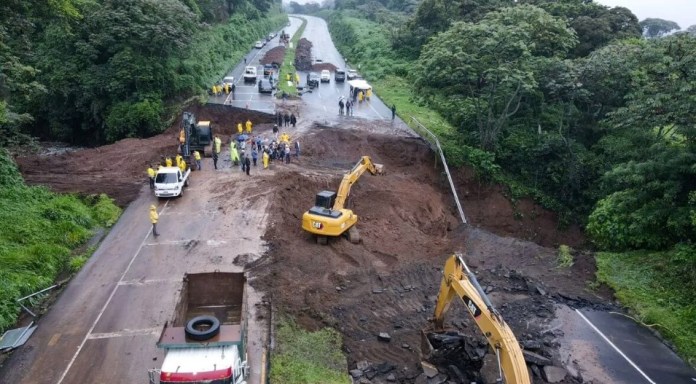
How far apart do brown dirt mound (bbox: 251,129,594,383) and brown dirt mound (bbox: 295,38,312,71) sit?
42.5 metres

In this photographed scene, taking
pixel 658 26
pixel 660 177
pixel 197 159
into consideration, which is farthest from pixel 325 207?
pixel 658 26

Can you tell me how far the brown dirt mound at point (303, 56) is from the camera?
75.9 meters

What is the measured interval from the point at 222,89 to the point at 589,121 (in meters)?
34.5

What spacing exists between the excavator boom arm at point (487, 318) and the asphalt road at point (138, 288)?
19.8ft

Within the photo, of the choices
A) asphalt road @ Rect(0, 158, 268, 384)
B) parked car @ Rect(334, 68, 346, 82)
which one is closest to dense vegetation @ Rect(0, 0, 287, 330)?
asphalt road @ Rect(0, 158, 268, 384)

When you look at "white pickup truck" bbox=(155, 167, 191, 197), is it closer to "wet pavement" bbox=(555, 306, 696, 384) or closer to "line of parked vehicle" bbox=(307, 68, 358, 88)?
"wet pavement" bbox=(555, 306, 696, 384)

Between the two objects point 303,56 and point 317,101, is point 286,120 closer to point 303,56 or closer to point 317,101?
point 317,101

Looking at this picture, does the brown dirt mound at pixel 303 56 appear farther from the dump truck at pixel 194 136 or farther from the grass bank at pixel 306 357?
the grass bank at pixel 306 357

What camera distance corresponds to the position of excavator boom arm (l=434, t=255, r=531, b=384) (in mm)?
12180

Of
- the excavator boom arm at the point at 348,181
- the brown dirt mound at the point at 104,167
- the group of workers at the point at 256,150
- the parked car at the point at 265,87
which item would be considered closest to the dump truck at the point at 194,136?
the group of workers at the point at 256,150

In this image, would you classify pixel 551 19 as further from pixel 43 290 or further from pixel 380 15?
pixel 380 15

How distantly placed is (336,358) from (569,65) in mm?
28388

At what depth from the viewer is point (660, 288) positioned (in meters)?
20.8

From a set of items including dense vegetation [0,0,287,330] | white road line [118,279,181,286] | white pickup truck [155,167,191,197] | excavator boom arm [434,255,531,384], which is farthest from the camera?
dense vegetation [0,0,287,330]
